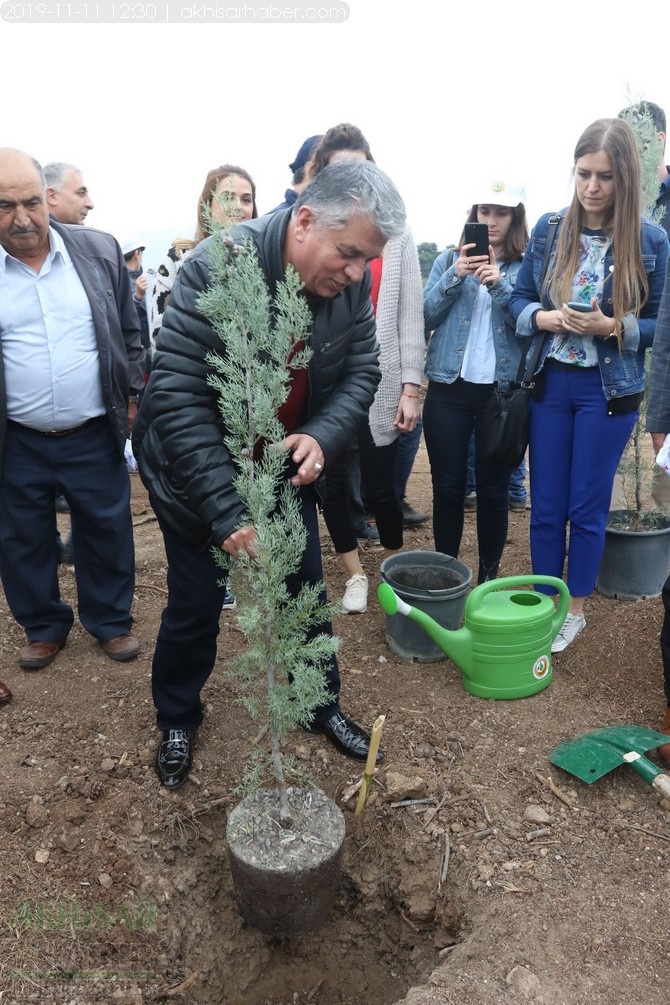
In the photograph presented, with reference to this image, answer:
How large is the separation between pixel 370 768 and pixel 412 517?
2.93m

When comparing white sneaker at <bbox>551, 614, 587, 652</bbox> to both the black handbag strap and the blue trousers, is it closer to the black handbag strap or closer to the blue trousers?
the blue trousers

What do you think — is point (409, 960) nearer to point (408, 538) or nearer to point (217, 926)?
point (217, 926)

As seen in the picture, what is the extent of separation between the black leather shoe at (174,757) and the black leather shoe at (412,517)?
275cm

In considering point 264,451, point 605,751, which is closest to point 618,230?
point 264,451

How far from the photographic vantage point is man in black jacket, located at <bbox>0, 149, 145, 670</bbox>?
10.2 feet

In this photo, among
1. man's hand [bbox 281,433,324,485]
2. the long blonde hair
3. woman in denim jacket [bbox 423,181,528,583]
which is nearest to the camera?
man's hand [bbox 281,433,324,485]

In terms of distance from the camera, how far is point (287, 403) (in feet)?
8.05

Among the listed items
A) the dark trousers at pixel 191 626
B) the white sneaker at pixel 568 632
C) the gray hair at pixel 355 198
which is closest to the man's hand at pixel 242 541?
the dark trousers at pixel 191 626

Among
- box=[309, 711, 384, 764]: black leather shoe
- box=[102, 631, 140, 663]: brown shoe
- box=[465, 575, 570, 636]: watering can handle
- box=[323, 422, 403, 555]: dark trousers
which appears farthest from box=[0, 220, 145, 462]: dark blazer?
box=[465, 575, 570, 636]: watering can handle

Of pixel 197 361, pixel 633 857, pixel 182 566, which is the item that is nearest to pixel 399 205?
pixel 197 361

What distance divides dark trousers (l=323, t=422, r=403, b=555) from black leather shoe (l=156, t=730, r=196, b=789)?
1306mm

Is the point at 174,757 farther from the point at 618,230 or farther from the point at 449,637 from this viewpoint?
the point at 618,230

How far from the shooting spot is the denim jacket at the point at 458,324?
3.68 metres

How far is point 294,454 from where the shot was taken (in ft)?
7.48
